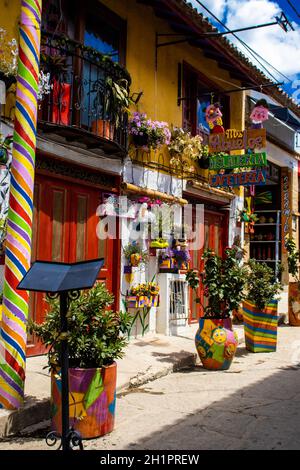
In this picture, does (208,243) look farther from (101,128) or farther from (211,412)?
(211,412)

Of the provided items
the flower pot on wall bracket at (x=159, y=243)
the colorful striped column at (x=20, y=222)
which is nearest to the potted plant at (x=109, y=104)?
the flower pot on wall bracket at (x=159, y=243)

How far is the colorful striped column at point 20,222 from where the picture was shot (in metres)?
4.73

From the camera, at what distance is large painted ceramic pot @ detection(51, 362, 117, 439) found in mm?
4414

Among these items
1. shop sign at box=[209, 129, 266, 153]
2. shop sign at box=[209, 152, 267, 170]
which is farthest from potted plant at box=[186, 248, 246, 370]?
shop sign at box=[209, 129, 266, 153]

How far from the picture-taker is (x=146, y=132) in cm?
891

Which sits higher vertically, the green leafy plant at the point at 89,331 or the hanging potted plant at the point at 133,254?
the hanging potted plant at the point at 133,254

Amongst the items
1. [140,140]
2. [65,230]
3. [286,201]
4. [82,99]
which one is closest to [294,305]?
[286,201]

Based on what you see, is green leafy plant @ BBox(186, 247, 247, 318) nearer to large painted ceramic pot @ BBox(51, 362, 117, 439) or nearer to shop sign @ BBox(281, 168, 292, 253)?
large painted ceramic pot @ BBox(51, 362, 117, 439)

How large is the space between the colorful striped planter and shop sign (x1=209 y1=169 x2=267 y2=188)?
8.26ft

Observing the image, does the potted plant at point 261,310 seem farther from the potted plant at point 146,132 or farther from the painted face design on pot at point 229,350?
the potted plant at point 146,132

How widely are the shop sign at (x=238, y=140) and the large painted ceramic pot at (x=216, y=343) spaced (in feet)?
12.7

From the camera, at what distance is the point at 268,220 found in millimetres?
16031

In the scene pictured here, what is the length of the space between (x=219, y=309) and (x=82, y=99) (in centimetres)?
381
